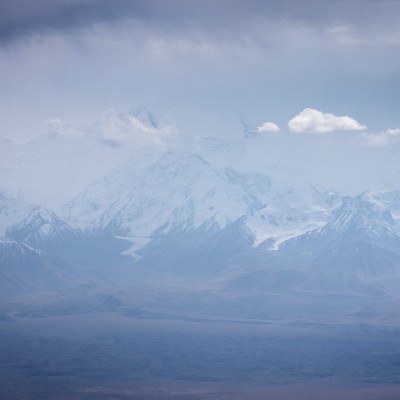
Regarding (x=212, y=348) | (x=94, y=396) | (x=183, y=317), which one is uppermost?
(x=183, y=317)

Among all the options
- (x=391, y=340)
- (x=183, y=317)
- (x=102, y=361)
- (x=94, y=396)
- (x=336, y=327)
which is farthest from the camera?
(x=183, y=317)

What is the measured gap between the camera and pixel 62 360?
435 ft

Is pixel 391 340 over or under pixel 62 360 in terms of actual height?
over

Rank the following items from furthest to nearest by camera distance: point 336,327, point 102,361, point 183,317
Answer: point 183,317, point 336,327, point 102,361

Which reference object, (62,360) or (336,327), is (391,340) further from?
(62,360)

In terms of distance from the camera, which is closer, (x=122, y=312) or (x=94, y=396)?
(x=94, y=396)

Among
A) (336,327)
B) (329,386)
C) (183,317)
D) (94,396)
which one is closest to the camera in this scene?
(94,396)

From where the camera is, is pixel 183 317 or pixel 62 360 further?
pixel 183 317

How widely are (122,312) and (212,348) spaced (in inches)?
2096

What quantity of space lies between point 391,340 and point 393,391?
46036mm

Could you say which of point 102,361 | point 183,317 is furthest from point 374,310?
point 102,361

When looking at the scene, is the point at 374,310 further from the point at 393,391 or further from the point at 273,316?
the point at 393,391

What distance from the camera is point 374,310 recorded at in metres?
196

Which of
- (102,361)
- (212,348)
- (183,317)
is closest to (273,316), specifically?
(183,317)
